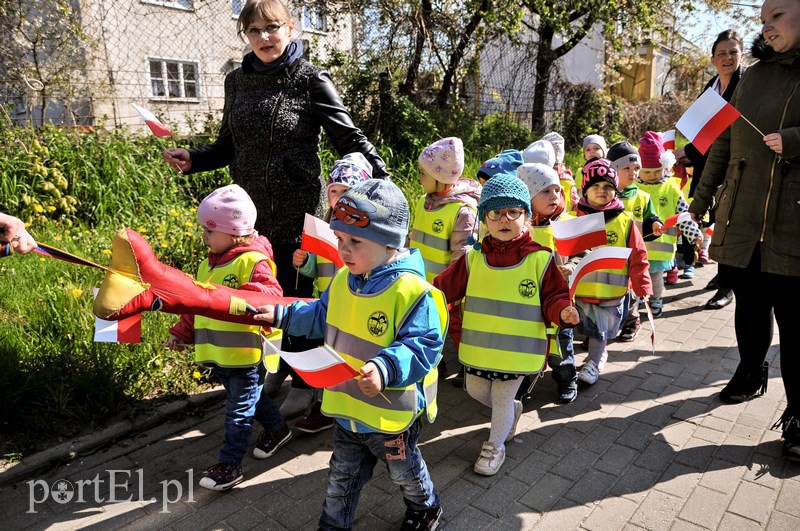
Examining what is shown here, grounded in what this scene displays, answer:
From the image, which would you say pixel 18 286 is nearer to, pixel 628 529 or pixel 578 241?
pixel 578 241

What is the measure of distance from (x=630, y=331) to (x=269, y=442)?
11.2ft

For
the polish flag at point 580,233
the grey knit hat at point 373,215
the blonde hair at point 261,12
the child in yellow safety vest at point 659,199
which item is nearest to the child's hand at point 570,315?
the polish flag at point 580,233

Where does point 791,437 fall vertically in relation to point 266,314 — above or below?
below

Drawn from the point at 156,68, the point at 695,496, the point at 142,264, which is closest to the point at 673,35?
the point at 156,68

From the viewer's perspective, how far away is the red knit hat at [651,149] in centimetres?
564

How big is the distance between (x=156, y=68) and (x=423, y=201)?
7916mm

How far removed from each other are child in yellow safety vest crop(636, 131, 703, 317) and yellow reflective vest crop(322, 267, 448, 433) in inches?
150

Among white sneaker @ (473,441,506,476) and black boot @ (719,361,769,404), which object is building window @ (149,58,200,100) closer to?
white sneaker @ (473,441,506,476)

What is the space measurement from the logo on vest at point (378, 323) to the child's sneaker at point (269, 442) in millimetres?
1399

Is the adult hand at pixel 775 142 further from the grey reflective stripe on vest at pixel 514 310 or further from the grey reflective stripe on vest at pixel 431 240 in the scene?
the grey reflective stripe on vest at pixel 431 240

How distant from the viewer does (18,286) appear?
4371 millimetres

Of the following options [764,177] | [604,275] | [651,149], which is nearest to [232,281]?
[604,275]

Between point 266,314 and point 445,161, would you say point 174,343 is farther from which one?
point 445,161

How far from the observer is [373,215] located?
222cm
